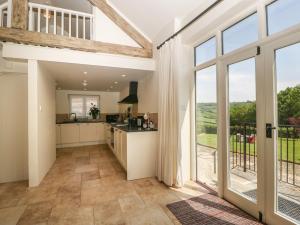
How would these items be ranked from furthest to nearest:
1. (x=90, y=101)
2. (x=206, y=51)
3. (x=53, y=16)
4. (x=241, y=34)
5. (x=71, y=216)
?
(x=90, y=101) < (x=53, y=16) < (x=206, y=51) < (x=241, y=34) < (x=71, y=216)

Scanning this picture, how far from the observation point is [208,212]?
200cm

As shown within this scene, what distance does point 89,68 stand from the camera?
3.44 meters

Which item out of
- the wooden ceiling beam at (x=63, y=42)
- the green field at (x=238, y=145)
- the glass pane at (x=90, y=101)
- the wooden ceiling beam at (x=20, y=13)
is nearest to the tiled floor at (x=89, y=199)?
the green field at (x=238, y=145)

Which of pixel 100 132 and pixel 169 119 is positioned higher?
pixel 169 119

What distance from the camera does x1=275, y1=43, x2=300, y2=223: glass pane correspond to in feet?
5.22

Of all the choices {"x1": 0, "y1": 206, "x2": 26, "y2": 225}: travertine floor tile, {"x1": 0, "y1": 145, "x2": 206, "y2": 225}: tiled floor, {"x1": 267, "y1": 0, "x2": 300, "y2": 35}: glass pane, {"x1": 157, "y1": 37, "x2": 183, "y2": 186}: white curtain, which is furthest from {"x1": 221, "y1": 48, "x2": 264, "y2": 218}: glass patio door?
{"x1": 0, "y1": 206, "x2": 26, "y2": 225}: travertine floor tile

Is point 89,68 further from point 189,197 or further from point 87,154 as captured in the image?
point 189,197

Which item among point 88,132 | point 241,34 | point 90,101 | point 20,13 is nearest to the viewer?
point 241,34

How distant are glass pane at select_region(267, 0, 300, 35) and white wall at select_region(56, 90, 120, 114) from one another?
246 inches

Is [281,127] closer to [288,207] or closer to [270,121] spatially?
[270,121]

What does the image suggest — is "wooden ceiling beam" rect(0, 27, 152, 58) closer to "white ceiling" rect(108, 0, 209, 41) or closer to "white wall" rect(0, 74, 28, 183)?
"white ceiling" rect(108, 0, 209, 41)

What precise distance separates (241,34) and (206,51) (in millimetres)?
666

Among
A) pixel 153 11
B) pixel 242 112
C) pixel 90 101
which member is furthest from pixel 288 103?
pixel 90 101

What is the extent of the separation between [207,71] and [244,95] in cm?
83
